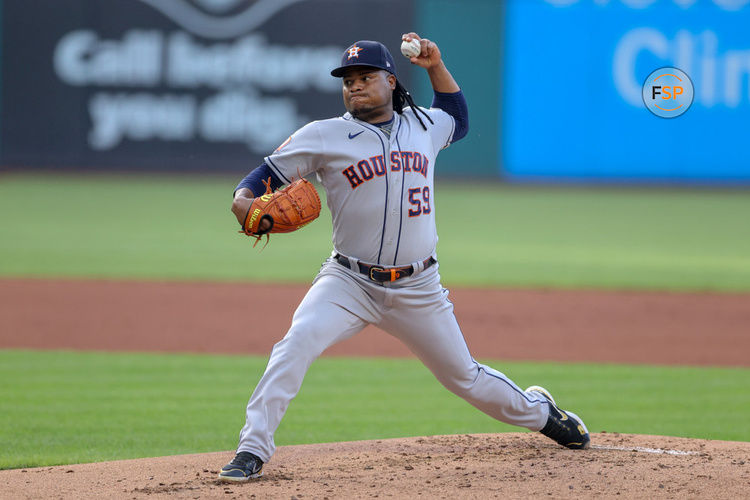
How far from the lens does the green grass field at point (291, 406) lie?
558 cm

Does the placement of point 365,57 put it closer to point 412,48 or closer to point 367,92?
point 367,92

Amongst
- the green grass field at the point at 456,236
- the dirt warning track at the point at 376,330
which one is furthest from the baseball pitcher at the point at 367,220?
the green grass field at the point at 456,236

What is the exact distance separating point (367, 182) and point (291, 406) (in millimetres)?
2558

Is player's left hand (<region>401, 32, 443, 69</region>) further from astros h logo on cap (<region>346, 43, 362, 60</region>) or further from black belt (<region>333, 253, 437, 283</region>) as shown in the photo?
black belt (<region>333, 253, 437, 283</region>)

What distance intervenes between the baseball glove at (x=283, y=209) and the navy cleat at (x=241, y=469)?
889 mm

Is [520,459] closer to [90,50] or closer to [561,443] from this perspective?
[561,443]

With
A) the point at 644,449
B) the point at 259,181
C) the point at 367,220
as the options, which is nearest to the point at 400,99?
the point at 367,220

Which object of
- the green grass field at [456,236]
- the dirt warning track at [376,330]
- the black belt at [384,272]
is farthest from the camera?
the green grass field at [456,236]

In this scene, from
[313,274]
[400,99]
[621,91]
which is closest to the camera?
[400,99]

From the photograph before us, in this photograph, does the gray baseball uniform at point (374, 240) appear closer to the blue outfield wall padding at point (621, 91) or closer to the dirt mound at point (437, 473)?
the dirt mound at point (437, 473)

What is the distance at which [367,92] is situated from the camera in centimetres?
453

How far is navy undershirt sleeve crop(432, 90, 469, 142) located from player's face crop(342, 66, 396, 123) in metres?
0.42

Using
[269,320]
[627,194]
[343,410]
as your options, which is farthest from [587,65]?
[343,410]

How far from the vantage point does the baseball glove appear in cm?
421
